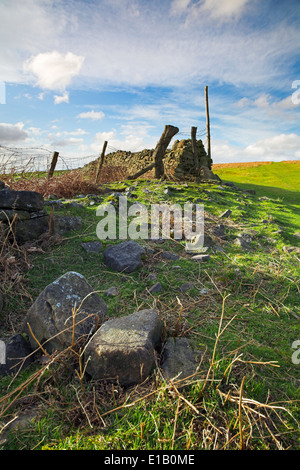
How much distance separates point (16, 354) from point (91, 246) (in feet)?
8.43

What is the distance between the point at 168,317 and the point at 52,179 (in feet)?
22.6

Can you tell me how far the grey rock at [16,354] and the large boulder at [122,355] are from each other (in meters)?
0.74

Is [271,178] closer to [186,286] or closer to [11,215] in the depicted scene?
[186,286]

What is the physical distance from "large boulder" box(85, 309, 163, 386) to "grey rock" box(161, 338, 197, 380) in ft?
0.49

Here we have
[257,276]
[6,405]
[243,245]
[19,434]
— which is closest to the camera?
[19,434]

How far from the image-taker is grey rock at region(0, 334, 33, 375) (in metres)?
2.61

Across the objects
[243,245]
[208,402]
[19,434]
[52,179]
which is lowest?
[19,434]

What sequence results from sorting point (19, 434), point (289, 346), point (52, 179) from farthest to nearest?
point (52, 179), point (289, 346), point (19, 434)

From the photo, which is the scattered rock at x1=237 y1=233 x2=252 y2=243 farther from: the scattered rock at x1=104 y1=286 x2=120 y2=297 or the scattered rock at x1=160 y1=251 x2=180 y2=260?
the scattered rock at x1=104 y1=286 x2=120 y2=297

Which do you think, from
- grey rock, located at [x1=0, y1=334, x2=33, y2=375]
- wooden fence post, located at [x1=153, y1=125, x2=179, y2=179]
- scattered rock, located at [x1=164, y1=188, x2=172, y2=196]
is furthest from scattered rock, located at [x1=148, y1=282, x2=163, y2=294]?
wooden fence post, located at [x1=153, y1=125, x2=179, y2=179]
